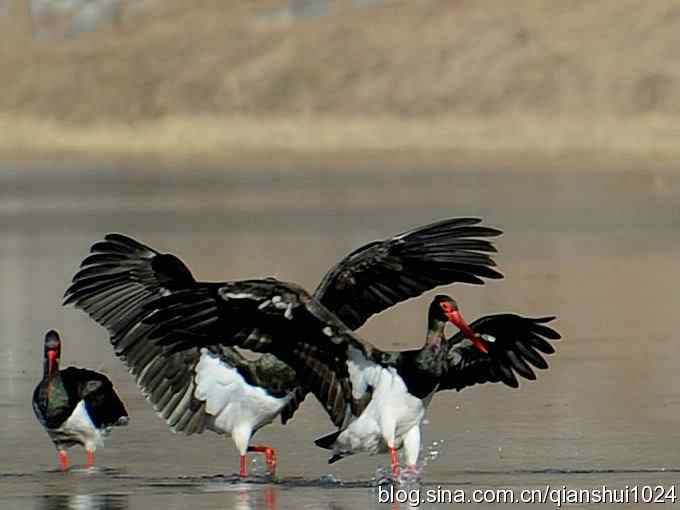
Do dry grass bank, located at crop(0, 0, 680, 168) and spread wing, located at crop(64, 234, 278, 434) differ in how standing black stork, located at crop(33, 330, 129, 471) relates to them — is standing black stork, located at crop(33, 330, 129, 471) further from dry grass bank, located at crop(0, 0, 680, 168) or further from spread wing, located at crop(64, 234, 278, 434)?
dry grass bank, located at crop(0, 0, 680, 168)

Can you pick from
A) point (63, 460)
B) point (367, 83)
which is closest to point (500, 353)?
point (63, 460)

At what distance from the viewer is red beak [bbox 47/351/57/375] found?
39.6 feet

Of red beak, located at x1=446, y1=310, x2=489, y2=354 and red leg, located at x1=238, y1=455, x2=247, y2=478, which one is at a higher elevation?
red beak, located at x1=446, y1=310, x2=489, y2=354

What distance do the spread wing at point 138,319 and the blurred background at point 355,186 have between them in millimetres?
353

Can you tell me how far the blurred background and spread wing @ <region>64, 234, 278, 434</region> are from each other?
1.16 ft

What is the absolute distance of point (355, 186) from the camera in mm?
38938

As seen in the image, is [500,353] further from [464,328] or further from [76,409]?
[76,409]

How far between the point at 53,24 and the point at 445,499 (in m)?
74.7

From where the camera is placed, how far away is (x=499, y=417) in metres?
13.1

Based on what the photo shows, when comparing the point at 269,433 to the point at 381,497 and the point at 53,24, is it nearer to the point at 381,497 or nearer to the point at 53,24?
the point at 381,497

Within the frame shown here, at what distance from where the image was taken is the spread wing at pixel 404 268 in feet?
36.4

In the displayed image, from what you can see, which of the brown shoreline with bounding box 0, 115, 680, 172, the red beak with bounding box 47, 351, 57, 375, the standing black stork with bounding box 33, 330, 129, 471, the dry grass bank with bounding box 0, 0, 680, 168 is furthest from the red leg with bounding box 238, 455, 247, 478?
the dry grass bank with bounding box 0, 0, 680, 168

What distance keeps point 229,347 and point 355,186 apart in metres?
27.8

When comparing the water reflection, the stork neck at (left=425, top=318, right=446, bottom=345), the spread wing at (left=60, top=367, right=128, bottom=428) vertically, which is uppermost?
the stork neck at (left=425, top=318, right=446, bottom=345)
